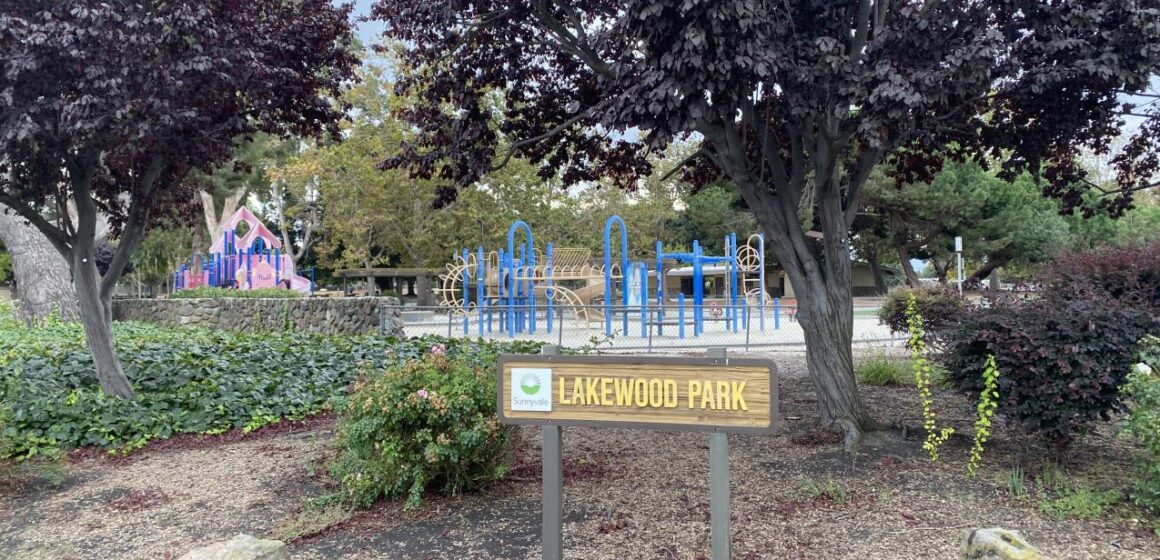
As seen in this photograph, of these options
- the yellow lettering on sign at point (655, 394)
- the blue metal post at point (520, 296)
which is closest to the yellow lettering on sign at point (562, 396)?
the yellow lettering on sign at point (655, 394)

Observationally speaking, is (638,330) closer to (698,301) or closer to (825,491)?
(698,301)

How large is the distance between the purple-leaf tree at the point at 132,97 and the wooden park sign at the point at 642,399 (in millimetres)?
3840

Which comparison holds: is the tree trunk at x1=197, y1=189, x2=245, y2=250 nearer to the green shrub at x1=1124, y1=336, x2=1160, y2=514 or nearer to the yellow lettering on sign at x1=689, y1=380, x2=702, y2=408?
the yellow lettering on sign at x1=689, y1=380, x2=702, y2=408

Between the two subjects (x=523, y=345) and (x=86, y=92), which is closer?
(x=86, y=92)

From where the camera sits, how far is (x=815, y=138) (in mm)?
5715

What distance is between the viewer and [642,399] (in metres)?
2.89

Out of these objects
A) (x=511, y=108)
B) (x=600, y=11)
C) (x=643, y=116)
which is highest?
(x=600, y=11)

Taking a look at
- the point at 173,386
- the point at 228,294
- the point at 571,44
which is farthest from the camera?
the point at 228,294

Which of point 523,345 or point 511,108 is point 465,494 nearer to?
point 523,345

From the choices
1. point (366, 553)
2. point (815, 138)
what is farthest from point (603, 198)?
point (366, 553)

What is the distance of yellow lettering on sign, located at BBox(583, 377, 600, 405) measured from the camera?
295cm

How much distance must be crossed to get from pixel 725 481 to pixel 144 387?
6.12 m

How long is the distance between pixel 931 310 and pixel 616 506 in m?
4.95

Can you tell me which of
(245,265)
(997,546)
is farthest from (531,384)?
(245,265)
